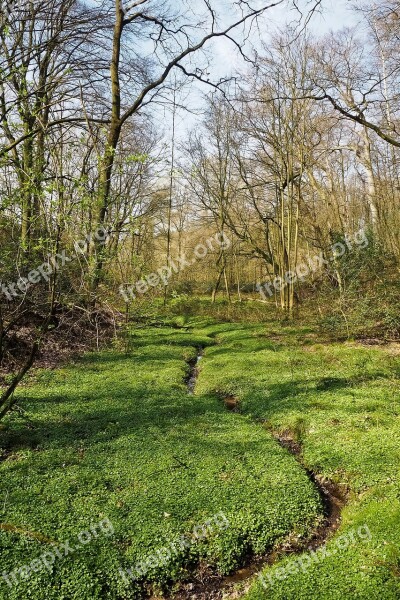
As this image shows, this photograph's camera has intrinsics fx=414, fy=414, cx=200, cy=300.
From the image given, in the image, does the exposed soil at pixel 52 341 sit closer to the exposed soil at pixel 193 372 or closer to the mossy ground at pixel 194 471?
the mossy ground at pixel 194 471

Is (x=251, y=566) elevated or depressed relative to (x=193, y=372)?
depressed

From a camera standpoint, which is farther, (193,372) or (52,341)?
(52,341)

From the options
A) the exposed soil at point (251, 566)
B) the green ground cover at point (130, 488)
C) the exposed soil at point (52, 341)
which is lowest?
the exposed soil at point (251, 566)

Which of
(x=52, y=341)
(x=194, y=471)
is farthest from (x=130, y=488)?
(x=52, y=341)

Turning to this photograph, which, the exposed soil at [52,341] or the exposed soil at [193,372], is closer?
the exposed soil at [52,341]

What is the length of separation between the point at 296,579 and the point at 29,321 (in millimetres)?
10295

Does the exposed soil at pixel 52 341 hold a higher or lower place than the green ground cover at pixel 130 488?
higher

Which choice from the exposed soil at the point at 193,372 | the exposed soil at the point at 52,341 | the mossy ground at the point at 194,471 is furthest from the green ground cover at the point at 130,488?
the exposed soil at the point at 52,341

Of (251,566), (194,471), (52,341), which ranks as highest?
(52,341)

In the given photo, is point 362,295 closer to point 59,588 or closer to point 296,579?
point 296,579

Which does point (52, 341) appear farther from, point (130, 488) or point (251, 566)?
point (251, 566)

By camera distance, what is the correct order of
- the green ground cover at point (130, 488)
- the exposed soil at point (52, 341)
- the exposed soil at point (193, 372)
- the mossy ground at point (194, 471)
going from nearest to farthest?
the mossy ground at point (194, 471) < the green ground cover at point (130, 488) < the exposed soil at point (52, 341) < the exposed soil at point (193, 372)

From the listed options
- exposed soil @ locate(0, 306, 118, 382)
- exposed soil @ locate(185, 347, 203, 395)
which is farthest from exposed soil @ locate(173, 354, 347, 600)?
exposed soil @ locate(0, 306, 118, 382)

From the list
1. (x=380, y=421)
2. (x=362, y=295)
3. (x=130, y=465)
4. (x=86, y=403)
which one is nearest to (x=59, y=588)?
(x=130, y=465)
